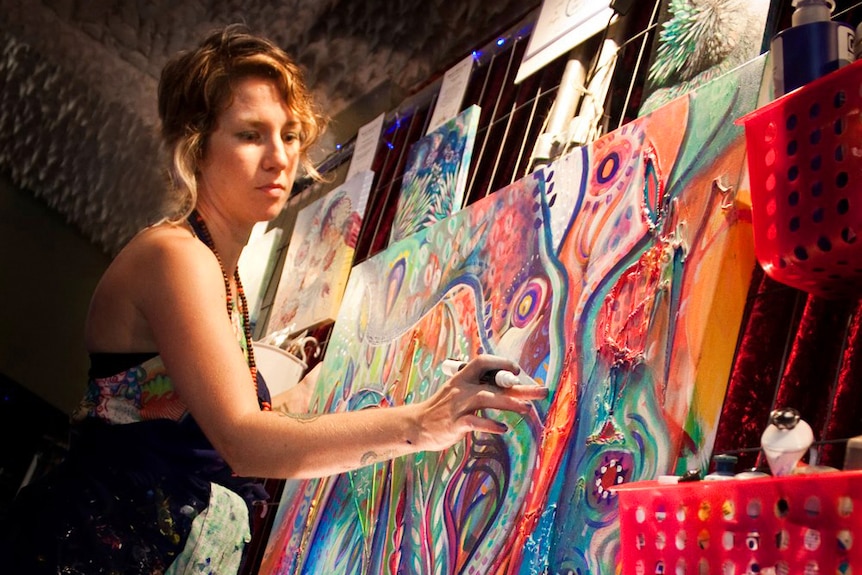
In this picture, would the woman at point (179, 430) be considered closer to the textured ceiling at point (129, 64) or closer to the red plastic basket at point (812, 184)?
the red plastic basket at point (812, 184)

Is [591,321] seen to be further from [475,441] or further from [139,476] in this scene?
[139,476]

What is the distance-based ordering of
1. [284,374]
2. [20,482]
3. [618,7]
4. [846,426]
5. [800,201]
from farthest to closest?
1. [20,482]
2. [284,374]
3. [618,7]
4. [846,426]
5. [800,201]

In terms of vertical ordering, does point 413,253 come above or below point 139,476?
above

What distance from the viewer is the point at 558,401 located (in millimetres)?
1377

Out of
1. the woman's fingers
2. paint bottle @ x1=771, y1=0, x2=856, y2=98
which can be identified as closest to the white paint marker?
the woman's fingers

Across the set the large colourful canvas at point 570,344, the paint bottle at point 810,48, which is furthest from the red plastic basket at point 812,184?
the large colourful canvas at point 570,344

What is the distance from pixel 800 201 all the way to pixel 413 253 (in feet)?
3.76

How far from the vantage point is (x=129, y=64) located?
3.63m

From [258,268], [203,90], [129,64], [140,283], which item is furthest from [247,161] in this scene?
[129,64]

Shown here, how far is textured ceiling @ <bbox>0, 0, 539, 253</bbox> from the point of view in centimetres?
281

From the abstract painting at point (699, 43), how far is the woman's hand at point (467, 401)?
589 mm

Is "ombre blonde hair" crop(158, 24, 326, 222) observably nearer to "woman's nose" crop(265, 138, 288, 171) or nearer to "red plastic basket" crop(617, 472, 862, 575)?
"woman's nose" crop(265, 138, 288, 171)

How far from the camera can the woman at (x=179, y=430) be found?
1.27m

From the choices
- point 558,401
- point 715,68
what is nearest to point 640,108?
point 715,68
